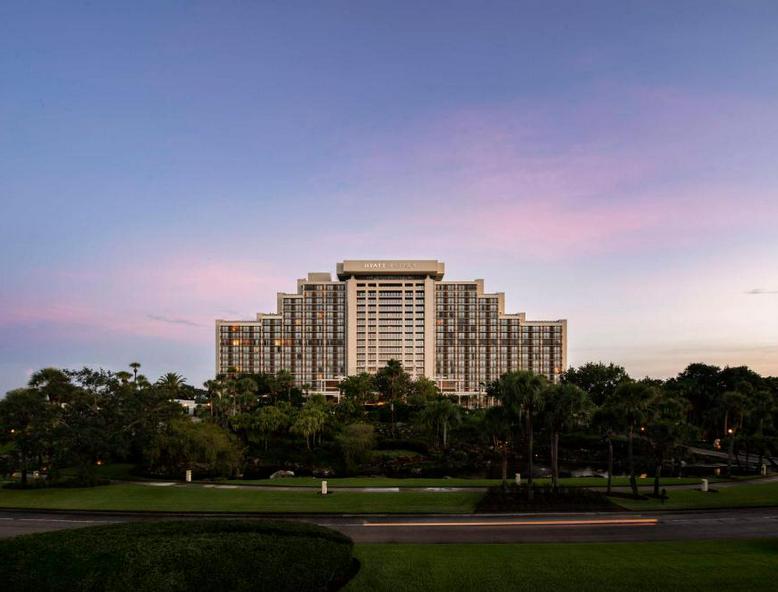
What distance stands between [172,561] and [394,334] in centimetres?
16147

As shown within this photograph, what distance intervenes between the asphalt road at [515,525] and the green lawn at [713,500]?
43.8 inches

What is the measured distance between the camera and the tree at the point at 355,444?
63.5 m

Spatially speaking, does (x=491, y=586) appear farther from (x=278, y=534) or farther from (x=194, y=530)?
(x=194, y=530)

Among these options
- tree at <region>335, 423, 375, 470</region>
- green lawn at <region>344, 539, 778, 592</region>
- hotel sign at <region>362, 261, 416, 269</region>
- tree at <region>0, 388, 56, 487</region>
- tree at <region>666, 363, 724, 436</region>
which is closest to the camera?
green lawn at <region>344, 539, 778, 592</region>

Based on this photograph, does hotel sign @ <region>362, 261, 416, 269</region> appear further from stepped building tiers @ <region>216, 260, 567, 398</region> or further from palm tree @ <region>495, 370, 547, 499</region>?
palm tree @ <region>495, 370, 547, 499</region>

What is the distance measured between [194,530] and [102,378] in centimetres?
3503

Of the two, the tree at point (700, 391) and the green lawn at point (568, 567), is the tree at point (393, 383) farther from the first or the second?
the green lawn at point (568, 567)

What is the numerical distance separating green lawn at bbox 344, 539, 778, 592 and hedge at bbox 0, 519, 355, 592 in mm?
1670

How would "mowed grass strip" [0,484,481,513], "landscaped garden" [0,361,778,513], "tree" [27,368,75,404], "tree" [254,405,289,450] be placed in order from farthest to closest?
"tree" [254,405,289,450] → "tree" [27,368,75,404] → "landscaped garden" [0,361,778,513] → "mowed grass strip" [0,484,481,513]

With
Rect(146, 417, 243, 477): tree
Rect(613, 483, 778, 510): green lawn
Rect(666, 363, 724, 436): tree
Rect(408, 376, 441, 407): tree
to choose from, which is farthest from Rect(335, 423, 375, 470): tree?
Rect(666, 363, 724, 436): tree

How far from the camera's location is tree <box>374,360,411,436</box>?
127m

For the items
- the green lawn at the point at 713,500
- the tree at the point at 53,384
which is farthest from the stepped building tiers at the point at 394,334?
the green lawn at the point at 713,500

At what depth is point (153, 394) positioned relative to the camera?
154 feet

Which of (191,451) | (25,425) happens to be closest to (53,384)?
(25,425)
